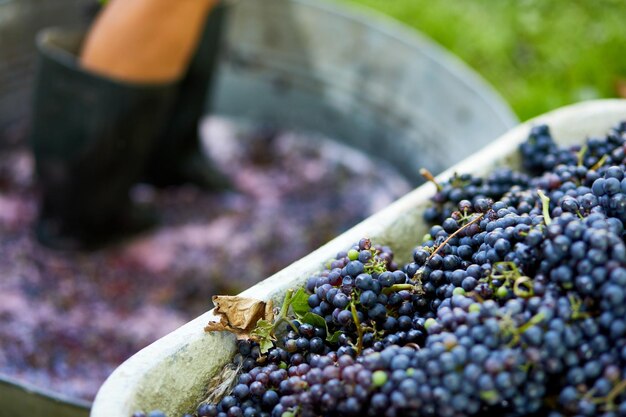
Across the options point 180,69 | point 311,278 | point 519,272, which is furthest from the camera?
point 180,69

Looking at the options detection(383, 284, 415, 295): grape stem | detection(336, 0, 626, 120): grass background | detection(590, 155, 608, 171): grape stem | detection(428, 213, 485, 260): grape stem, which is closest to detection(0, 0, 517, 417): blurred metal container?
detection(336, 0, 626, 120): grass background

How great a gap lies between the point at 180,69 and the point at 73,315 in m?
0.89

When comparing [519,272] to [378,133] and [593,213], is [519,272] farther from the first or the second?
[378,133]

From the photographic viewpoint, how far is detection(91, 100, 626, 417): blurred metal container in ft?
3.43

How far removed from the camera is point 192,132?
110 inches

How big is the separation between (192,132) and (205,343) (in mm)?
1784

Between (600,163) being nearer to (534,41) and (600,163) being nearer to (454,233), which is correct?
(454,233)

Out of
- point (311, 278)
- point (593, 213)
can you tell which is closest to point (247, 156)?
point (311, 278)

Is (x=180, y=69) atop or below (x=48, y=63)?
atop

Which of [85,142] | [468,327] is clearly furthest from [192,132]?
[468,327]

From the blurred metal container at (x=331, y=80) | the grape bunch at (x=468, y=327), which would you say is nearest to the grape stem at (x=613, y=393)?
the grape bunch at (x=468, y=327)

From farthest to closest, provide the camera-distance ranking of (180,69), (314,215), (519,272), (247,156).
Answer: (247,156) → (314,215) → (180,69) → (519,272)

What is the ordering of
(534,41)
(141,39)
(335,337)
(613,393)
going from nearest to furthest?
(613,393) → (335,337) → (141,39) → (534,41)

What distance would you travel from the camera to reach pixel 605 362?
927mm
